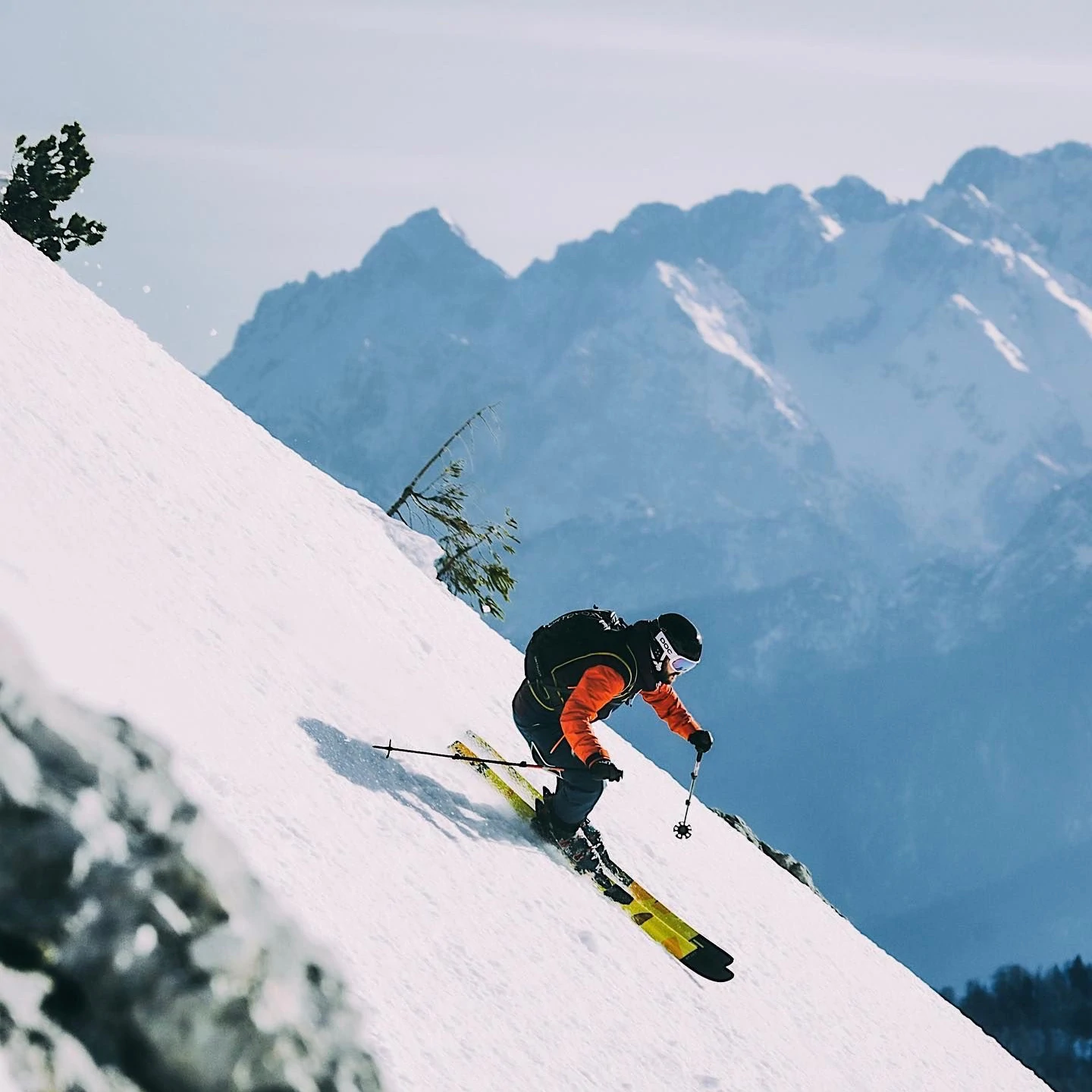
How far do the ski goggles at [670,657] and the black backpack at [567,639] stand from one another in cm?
36

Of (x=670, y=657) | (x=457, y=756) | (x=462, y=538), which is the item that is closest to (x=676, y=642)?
(x=670, y=657)

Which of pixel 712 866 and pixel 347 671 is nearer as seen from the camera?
pixel 347 671

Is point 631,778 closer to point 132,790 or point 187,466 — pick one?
point 187,466

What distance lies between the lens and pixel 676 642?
8992mm

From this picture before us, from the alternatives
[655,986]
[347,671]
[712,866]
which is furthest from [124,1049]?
[712,866]

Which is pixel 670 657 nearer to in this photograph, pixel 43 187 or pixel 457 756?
pixel 457 756

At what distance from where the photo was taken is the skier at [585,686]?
8.69 metres

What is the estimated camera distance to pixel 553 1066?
227 inches

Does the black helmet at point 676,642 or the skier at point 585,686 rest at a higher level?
the black helmet at point 676,642

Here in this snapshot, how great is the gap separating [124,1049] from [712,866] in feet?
29.2

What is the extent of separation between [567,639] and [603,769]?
4.10ft

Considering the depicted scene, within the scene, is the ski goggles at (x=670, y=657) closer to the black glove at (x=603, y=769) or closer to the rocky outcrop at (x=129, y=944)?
the black glove at (x=603, y=769)

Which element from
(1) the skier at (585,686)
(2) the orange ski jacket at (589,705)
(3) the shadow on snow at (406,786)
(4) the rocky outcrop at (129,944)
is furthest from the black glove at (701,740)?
(4) the rocky outcrop at (129,944)

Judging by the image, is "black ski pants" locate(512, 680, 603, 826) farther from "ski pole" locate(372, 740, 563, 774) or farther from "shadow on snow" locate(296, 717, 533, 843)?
"shadow on snow" locate(296, 717, 533, 843)
